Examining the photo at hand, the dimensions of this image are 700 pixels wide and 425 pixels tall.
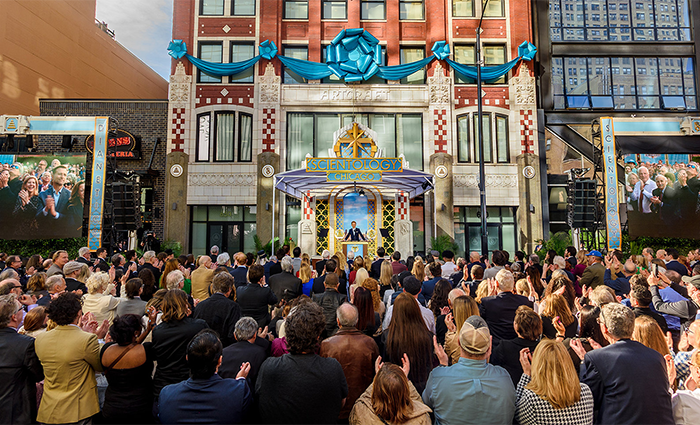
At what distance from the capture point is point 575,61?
2267 centimetres

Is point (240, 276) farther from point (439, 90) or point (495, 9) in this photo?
point (495, 9)

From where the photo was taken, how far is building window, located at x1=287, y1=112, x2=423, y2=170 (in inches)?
859

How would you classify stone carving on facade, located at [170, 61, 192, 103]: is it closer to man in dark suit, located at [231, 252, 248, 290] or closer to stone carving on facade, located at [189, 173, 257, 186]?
stone carving on facade, located at [189, 173, 257, 186]

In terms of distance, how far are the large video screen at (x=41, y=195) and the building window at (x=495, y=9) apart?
21875 mm

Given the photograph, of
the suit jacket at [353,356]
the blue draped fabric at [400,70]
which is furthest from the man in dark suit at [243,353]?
the blue draped fabric at [400,70]

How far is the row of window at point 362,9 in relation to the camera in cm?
2223

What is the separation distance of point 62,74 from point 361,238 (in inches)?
867

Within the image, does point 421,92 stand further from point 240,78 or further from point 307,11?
point 240,78

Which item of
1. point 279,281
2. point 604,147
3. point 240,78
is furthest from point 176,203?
point 604,147

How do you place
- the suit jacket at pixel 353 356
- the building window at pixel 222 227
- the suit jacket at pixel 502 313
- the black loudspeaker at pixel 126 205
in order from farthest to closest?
the building window at pixel 222 227, the black loudspeaker at pixel 126 205, the suit jacket at pixel 502 313, the suit jacket at pixel 353 356

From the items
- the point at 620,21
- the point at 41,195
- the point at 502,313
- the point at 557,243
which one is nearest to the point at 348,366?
the point at 502,313

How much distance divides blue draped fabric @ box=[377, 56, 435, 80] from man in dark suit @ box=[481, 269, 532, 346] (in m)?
17.7

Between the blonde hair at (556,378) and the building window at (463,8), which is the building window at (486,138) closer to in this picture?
the building window at (463,8)

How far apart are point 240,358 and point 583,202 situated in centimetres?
1657
